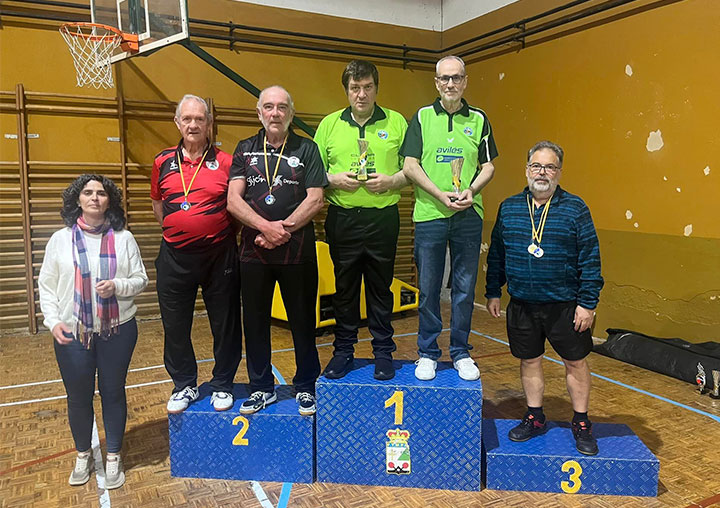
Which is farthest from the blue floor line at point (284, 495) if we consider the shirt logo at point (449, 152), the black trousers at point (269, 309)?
the shirt logo at point (449, 152)

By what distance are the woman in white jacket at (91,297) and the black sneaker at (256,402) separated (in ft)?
2.03

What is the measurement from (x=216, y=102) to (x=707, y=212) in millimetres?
5210

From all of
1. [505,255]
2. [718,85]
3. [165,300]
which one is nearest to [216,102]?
[165,300]

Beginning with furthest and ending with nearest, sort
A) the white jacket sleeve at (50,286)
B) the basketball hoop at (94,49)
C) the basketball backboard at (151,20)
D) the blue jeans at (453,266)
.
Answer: the basketball hoop at (94,49) → the basketball backboard at (151,20) → the blue jeans at (453,266) → the white jacket sleeve at (50,286)

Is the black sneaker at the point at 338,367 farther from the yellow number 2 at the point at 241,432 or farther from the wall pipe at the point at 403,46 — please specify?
the wall pipe at the point at 403,46

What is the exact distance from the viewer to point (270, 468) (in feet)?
8.75

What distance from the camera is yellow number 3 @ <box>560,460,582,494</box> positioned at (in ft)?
8.20

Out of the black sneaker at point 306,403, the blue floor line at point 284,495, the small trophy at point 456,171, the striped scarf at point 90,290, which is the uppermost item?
the small trophy at point 456,171

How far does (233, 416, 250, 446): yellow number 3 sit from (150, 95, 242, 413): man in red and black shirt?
8 centimetres

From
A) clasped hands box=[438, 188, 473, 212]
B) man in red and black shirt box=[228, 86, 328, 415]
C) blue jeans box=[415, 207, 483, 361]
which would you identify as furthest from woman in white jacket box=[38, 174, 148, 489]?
clasped hands box=[438, 188, 473, 212]

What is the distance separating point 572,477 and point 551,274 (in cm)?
99

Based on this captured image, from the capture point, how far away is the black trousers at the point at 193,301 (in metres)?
2.55

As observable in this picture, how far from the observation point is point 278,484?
8.68ft

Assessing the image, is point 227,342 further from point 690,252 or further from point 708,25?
point 708,25
